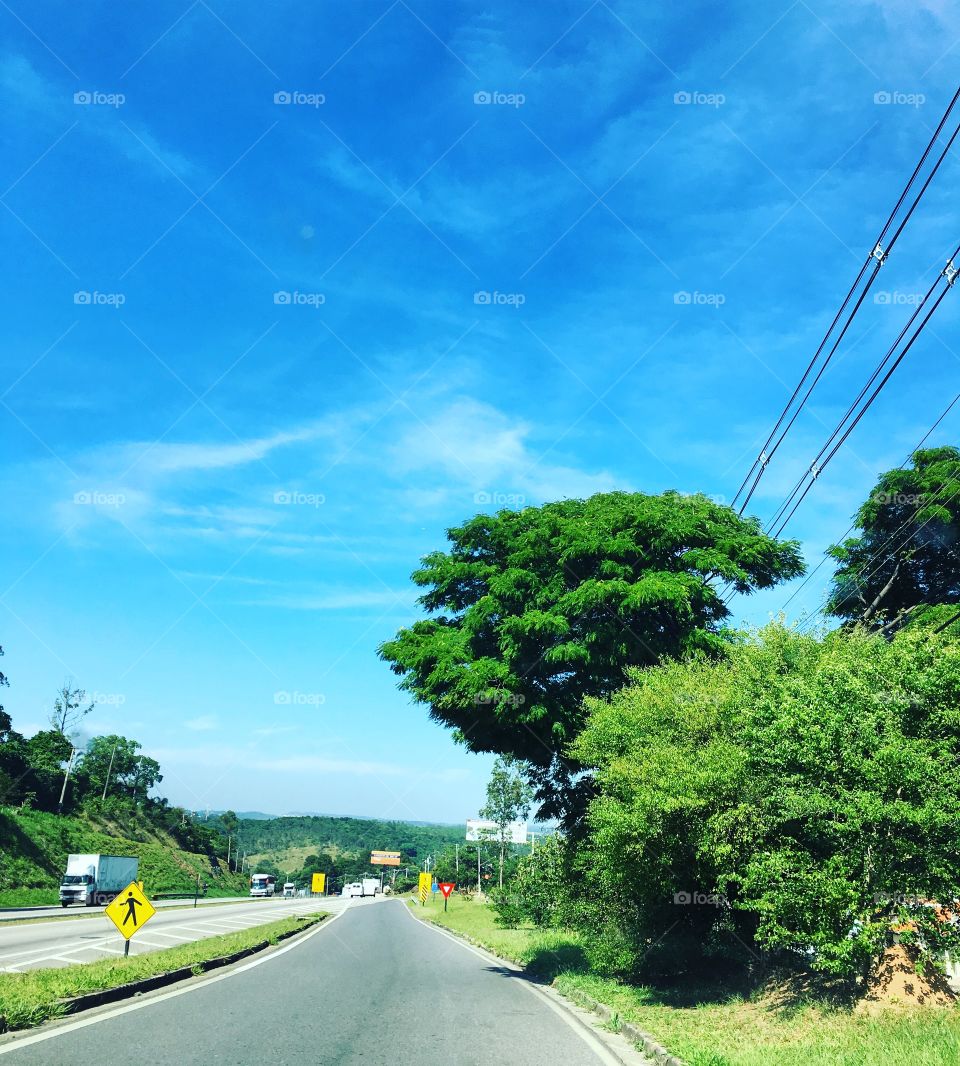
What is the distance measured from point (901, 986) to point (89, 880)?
5540 cm

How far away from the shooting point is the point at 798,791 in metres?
10.4

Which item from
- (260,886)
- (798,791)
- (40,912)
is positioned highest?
(798,791)

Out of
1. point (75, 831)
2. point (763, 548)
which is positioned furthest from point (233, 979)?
point (75, 831)

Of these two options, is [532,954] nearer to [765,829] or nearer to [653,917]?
[653,917]

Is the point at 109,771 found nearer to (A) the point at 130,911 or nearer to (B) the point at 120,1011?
(A) the point at 130,911

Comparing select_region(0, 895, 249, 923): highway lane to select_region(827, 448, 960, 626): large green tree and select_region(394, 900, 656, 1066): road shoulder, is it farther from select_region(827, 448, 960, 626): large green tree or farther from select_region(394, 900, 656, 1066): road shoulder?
select_region(827, 448, 960, 626): large green tree

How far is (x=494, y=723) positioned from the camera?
2067 cm

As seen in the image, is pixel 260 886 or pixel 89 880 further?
pixel 260 886

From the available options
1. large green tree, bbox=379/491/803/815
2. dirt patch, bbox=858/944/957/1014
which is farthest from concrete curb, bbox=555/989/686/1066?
large green tree, bbox=379/491/803/815

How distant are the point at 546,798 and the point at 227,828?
561 feet

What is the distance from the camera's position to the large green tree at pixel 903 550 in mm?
42688

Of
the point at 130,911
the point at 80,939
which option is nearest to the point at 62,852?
the point at 80,939

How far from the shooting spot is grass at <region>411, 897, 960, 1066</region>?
26.9ft

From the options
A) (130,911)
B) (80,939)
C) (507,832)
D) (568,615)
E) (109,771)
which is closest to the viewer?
(130,911)
